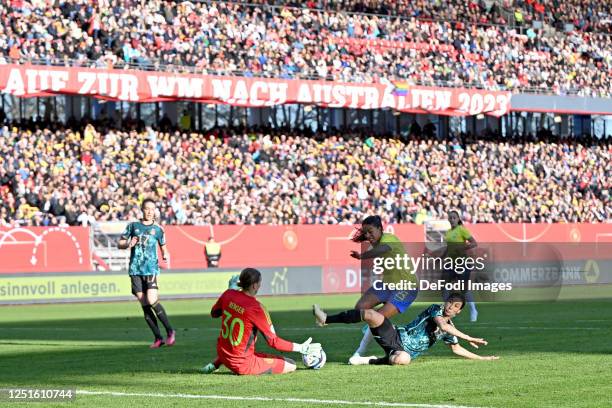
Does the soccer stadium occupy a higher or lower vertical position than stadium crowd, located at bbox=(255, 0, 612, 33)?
lower

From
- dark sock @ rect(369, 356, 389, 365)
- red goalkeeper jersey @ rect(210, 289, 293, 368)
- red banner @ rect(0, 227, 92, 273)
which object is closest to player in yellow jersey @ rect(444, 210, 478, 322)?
dark sock @ rect(369, 356, 389, 365)

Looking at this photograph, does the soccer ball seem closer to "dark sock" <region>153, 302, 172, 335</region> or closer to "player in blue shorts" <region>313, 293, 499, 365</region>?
"player in blue shorts" <region>313, 293, 499, 365</region>

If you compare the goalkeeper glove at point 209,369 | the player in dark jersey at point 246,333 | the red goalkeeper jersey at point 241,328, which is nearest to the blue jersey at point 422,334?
the player in dark jersey at point 246,333

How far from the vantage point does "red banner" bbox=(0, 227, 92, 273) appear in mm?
40969

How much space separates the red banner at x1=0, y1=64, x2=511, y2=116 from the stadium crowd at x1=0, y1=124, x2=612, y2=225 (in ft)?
4.98

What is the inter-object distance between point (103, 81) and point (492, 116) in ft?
77.4

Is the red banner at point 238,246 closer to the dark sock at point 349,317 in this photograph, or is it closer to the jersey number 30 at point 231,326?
the jersey number 30 at point 231,326

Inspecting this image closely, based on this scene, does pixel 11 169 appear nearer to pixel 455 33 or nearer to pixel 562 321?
pixel 562 321

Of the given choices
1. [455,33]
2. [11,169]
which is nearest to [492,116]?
[455,33]

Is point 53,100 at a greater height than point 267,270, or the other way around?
point 53,100

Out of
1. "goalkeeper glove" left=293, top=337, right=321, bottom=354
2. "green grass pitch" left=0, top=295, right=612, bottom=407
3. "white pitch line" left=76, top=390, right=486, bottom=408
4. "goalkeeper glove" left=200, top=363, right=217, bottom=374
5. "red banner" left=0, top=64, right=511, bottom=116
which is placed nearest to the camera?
"white pitch line" left=76, top=390, right=486, bottom=408

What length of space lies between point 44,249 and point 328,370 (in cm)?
2789

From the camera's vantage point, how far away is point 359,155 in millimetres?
57188

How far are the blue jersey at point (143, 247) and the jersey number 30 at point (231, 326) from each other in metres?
5.50
